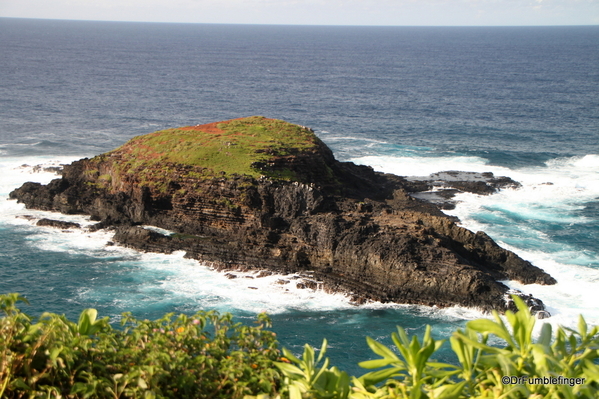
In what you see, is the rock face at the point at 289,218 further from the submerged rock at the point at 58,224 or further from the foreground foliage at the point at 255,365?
the foreground foliage at the point at 255,365

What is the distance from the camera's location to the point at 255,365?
11961 mm

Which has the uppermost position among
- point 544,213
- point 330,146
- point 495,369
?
point 495,369

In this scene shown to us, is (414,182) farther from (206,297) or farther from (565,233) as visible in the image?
(206,297)

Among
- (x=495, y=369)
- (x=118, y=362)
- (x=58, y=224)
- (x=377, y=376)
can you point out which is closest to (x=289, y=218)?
(x=58, y=224)

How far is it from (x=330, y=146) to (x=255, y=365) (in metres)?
66.5

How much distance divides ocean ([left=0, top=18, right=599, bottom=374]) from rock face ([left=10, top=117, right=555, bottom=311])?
5.03 feet

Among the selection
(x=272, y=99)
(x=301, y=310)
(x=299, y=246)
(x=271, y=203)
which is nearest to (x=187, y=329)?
(x=301, y=310)

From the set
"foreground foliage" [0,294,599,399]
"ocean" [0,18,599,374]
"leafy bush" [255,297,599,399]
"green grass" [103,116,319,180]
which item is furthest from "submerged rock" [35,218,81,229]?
"leafy bush" [255,297,599,399]

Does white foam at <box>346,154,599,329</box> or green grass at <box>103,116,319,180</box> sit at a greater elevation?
green grass at <box>103,116,319,180</box>

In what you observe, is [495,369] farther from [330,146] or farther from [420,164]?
[330,146]

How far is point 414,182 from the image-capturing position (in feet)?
192

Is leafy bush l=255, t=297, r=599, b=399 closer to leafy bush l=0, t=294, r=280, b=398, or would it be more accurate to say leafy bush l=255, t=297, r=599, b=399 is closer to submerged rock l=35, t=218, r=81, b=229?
leafy bush l=0, t=294, r=280, b=398

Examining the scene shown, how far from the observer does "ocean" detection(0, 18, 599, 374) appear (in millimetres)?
35312

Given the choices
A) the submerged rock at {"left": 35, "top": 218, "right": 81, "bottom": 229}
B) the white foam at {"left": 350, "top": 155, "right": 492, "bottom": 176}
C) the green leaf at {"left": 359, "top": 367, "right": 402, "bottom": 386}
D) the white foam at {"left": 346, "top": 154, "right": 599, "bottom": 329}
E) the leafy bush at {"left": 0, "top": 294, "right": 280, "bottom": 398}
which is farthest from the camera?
the white foam at {"left": 350, "top": 155, "right": 492, "bottom": 176}
